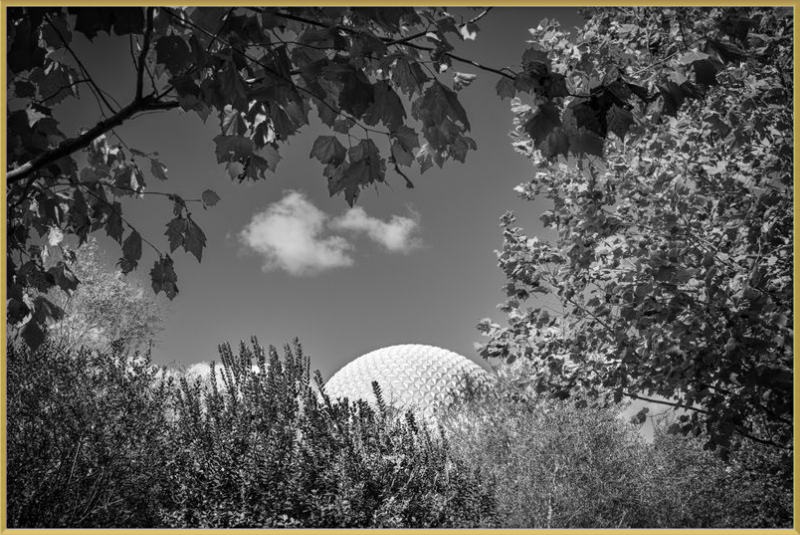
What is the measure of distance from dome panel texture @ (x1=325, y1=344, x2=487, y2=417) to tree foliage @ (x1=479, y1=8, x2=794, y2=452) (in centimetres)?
2719

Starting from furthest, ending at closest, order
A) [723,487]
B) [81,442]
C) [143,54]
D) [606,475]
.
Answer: [606,475]
[723,487]
[81,442]
[143,54]

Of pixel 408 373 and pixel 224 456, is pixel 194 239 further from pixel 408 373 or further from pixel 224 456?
pixel 408 373

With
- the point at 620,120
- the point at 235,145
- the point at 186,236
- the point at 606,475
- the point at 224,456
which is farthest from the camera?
the point at 606,475

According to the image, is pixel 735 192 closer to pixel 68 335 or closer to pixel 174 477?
pixel 174 477

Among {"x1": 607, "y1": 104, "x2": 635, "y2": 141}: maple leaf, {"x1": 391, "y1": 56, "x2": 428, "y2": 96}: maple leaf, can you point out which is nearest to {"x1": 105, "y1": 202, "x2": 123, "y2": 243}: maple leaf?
{"x1": 391, "y1": 56, "x2": 428, "y2": 96}: maple leaf

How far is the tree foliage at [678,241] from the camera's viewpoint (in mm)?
3822

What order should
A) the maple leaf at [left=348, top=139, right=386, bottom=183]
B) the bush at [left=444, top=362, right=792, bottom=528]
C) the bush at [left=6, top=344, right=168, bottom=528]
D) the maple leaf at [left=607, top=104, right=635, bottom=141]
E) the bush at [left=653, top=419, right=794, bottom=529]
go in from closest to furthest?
1. the maple leaf at [left=607, top=104, right=635, bottom=141]
2. the maple leaf at [left=348, top=139, right=386, bottom=183]
3. the bush at [left=6, top=344, right=168, bottom=528]
4. the bush at [left=653, top=419, right=794, bottom=529]
5. the bush at [left=444, top=362, right=792, bottom=528]

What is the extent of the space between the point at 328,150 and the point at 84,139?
1031 mm

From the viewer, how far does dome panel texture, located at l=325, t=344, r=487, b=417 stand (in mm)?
33875

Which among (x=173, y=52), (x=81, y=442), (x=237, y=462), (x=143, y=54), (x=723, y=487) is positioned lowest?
(x=723, y=487)

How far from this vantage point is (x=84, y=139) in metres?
2.03

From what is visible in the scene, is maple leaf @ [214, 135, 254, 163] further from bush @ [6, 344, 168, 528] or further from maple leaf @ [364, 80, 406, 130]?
bush @ [6, 344, 168, 528]

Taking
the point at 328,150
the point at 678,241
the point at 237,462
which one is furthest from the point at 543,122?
the point at 237,462

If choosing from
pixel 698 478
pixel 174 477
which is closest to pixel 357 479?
pixel 174 477
